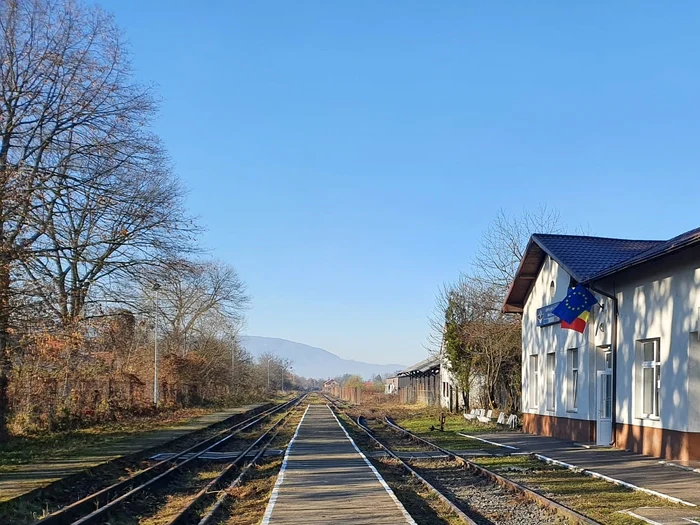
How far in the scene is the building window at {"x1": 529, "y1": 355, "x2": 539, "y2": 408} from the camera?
25484 mm

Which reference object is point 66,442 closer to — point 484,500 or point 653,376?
point 484,500

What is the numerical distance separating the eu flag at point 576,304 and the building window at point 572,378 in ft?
7.71

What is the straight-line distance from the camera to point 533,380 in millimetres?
25906

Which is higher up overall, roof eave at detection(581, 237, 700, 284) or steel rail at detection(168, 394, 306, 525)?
roof eave at detection(581, 237, 700, 284)

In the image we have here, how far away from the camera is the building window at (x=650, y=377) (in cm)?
1677

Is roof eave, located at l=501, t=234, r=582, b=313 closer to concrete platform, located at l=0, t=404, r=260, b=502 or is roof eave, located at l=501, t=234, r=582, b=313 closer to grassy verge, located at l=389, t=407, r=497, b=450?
grassy verge, located at l=389, t=407, r=497, b=450

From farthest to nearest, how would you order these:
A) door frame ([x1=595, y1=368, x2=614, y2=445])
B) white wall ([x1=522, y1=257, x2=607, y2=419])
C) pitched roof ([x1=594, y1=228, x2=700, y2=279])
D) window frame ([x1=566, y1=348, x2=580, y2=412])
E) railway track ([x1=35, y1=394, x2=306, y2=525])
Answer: window frame ([x1=566, y1=348, x2=580, y2=412]), white wall ([x1=522, y1=257, x2=607, y2=419]), door frame ([x1=595, y1=368, x2=614, y2=445]), pitched roof ([x1=594, y1=228, x2=700, y2=279]), railway track ([x1=35, y1=394, x2=306, y2=525])

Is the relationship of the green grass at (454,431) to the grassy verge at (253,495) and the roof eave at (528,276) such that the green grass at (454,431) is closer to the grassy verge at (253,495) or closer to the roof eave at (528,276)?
the roof eave at (528,276)

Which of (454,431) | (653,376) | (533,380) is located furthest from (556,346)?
(454,431)

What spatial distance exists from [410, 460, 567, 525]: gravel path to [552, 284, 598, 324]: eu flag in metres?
5.85

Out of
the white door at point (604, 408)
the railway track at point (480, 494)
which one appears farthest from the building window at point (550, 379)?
the railway track at point (480, 494)

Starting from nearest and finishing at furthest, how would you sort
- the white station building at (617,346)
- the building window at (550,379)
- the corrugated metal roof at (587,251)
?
the white station building at (617,346) < the corrugated metal roof at (587,251) < the building window at (550,379)

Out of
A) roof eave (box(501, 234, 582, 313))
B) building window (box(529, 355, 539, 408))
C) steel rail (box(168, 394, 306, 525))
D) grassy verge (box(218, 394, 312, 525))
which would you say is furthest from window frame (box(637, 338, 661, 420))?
steel rail (box(168, 394, 306, 525))

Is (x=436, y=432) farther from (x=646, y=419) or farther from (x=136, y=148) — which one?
(x=136, y=148)
